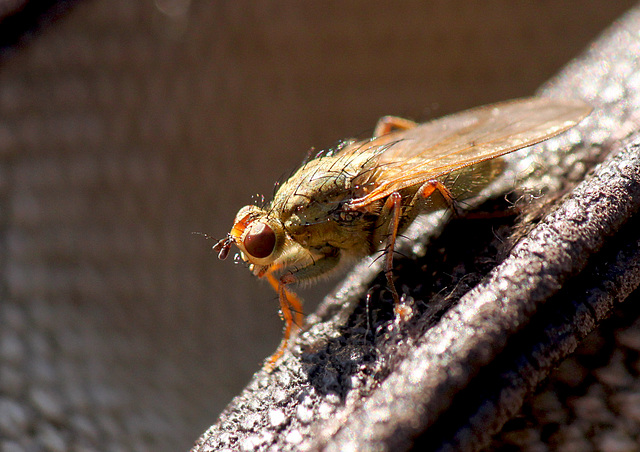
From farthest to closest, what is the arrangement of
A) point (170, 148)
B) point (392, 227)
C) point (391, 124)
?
point (170, 148) → point (391, 124) → point (392, 227)

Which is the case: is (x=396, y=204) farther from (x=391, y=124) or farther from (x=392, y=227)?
(x=391, y=124)

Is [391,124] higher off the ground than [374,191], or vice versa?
[391,124]

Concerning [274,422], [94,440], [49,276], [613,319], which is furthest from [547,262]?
[49,276]

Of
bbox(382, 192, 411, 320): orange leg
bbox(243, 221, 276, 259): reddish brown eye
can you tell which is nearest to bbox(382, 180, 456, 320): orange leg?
bbox(382, 192, 411, 320): orange leg

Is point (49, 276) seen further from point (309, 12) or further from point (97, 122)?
point (309, 12)

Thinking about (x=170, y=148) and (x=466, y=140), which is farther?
(x=170, y=148)

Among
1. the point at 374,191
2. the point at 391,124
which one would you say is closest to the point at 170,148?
the point at 391,124

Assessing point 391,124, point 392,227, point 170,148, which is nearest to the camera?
point 392,227

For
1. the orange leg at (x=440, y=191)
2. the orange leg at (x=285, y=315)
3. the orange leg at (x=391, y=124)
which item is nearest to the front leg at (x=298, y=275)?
the orange leg at (x=285, y=315)
